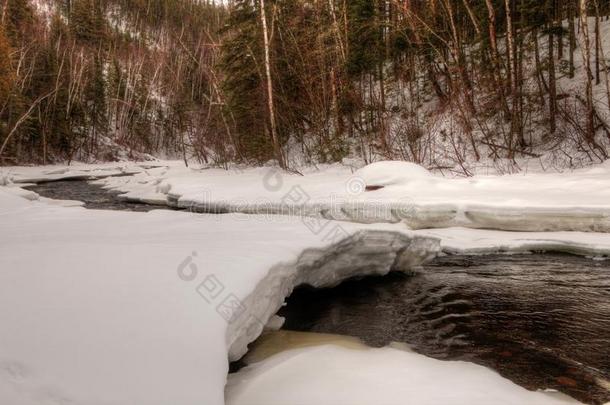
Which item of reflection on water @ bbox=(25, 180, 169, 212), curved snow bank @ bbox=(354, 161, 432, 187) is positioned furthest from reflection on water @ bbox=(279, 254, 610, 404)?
reflection on water @ bbox=(25, 180, 169, 212)

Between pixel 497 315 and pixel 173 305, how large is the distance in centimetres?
277

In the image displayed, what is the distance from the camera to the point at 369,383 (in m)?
2.14

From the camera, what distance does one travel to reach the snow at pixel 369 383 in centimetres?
197

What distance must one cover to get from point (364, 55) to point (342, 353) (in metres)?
13.4

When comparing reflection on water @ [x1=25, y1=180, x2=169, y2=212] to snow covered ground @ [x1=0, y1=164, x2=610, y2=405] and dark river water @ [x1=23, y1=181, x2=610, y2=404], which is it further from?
dark river water @ [x1=23, y1=181, x2=610, y2=404]

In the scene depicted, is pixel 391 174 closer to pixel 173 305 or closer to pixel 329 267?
pixel 329 267

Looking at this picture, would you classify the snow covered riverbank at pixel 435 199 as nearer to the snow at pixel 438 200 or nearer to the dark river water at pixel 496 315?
the snow at pixel 438 200

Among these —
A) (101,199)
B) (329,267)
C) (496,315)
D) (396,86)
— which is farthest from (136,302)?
(396,86)

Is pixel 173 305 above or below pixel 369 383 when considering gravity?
above

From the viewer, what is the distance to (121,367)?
1513 millimetres

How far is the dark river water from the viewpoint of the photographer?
252 centimetres

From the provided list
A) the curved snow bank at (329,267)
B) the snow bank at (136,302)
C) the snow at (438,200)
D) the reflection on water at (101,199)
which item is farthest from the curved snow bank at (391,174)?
the reflection on water at (101,199)

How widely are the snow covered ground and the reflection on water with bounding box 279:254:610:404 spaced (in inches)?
11.2

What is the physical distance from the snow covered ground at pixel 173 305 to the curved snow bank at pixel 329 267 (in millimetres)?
14
